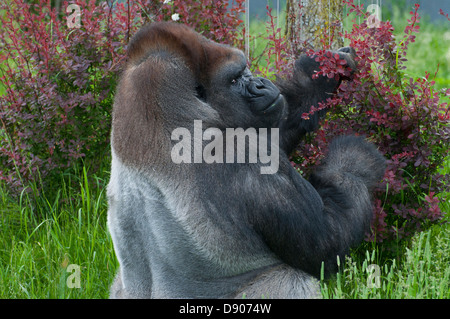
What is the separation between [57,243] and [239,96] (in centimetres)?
168

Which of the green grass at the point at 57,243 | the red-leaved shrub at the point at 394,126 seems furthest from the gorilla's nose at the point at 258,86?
the green grass at the point at 57,243

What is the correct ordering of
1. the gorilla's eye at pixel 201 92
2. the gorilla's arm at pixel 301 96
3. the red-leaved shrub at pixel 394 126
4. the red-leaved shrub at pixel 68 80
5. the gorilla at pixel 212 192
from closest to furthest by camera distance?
the gorilla at pixel 212 192, the gorilla's eye at pixel 201 92, the red-leaved shrub at pixel 394 126, the gorilla's arm at pixel 301 96, the red-leaved shrub at pixel 68 80

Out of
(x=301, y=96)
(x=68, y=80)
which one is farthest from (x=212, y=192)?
(x=68, y=80)

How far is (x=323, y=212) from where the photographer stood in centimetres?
287

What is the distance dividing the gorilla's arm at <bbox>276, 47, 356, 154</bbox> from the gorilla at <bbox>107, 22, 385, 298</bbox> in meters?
0.44

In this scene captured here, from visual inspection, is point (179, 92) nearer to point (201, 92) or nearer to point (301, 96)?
point (201, 92)

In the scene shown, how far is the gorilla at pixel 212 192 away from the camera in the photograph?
2.76m

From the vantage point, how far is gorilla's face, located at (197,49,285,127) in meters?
2.97

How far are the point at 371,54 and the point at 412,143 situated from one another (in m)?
0.52

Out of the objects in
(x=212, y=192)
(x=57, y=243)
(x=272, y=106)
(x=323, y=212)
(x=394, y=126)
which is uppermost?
(x=272, y=106)

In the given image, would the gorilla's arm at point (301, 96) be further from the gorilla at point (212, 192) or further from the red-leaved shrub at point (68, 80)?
the red-leaved shrub at point (68, 80)

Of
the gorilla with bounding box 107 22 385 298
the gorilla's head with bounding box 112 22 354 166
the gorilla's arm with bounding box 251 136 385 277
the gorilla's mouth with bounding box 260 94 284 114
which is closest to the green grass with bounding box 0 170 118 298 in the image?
the gorilla with bounding box 107 22 385 298
